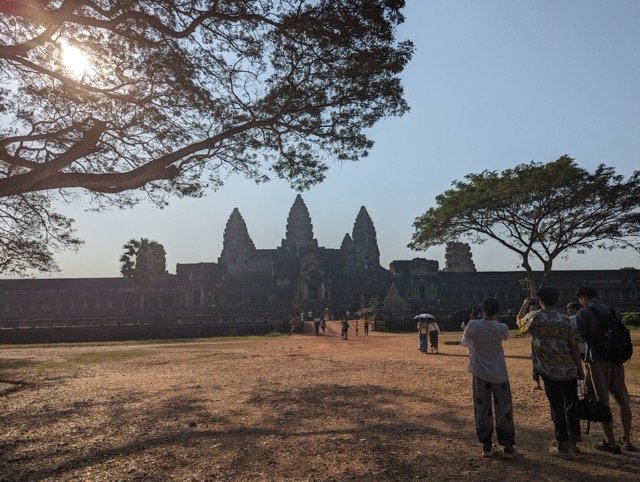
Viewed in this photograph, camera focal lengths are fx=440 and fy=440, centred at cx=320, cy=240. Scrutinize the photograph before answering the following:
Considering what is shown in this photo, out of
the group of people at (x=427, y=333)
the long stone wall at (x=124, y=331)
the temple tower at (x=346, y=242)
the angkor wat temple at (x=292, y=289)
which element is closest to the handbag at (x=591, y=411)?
the group of people at (x=427, y=333)

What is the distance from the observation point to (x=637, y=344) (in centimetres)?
1644

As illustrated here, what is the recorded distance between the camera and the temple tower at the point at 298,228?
6462 cm

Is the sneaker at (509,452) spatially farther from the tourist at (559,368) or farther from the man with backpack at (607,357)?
the man with backpack at (607,357)

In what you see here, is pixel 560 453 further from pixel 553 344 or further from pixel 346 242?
pixel 346 242

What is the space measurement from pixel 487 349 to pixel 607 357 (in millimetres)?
1285

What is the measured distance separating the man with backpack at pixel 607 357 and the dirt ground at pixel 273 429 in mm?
261

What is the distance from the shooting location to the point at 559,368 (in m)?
4.57

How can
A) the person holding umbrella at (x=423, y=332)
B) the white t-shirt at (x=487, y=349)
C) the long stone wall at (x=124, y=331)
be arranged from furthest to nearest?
1. the long stone wall at (x=124, y=331)
2. the person holding umbrella at (x=423, y=332)
3. the white t-shirt at (x=487, y=349)

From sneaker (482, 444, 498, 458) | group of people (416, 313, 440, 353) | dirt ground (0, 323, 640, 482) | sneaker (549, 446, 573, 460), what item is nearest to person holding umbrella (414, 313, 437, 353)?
group of people (416, 313, 440, 353)

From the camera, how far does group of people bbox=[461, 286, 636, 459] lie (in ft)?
14.7

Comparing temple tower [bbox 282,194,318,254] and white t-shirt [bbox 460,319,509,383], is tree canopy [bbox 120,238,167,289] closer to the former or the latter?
temple tower [bbox 282,194,318,254]

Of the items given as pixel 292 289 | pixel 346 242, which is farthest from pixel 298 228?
pixel 292 289

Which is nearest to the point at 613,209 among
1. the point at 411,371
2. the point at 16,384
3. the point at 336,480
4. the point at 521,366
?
the point at 521,366

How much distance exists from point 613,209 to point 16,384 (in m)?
27.0
